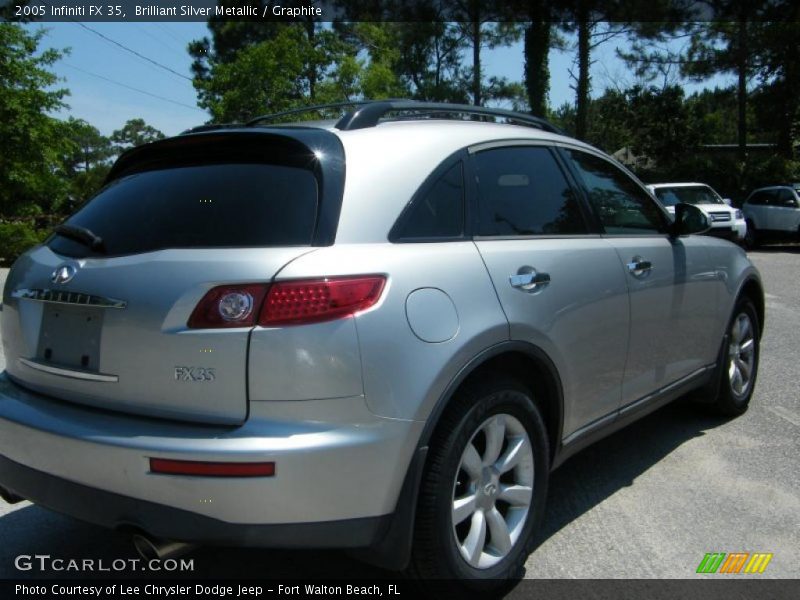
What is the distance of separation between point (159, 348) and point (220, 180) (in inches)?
26.2

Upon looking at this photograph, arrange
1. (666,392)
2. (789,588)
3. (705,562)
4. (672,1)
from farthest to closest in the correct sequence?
(672,1) < (666,392) < (705,562) < (789,588)

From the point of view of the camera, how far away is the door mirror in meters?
4.14

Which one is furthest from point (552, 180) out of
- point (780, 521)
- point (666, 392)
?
point (780, 521)

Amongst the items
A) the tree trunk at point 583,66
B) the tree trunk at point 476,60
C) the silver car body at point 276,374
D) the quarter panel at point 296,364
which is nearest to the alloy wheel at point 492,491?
the silver car body at point 276,374

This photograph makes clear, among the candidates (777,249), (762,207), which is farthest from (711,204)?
(777,249)

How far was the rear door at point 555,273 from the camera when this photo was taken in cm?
287

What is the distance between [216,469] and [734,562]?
2175 mm

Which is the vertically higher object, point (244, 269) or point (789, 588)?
point (244, 269)

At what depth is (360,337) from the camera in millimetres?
2252

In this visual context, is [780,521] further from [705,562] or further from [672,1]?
[672,1]

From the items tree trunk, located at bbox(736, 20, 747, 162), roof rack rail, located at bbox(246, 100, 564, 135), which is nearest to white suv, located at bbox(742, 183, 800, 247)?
tree trunk, located at bbox(736, 20, 747, 162)

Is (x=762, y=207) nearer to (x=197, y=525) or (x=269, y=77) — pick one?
(x=269, y=77)

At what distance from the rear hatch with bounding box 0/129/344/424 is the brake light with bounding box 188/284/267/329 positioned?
0.06 feet

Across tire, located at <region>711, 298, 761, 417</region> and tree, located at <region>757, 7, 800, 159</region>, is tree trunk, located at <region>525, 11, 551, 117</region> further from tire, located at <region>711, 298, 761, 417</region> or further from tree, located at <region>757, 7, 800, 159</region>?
tire, located at <region>711, 298, 761, 417</region>
